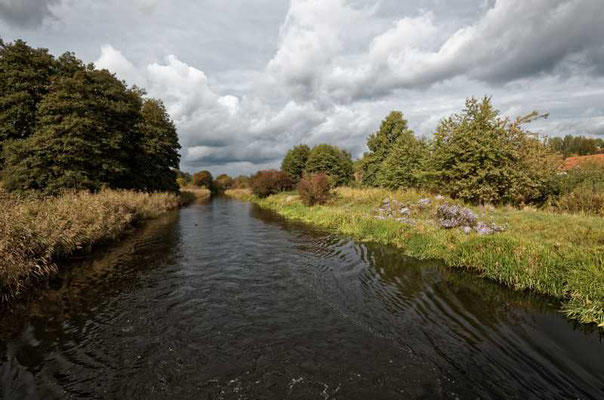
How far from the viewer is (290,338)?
6059 millimetres

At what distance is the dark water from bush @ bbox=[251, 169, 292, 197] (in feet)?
117

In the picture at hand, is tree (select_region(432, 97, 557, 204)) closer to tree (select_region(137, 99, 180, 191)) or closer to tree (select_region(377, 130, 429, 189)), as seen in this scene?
tree (select_region(377, 130, 429, 189))

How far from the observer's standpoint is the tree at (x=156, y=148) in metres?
36.0

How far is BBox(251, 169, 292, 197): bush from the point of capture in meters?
45.8

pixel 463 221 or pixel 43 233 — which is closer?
pixel 43 233

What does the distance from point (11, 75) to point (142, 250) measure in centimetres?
2223

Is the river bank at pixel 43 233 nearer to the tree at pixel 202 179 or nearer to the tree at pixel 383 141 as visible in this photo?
the tree at pixel 383 141

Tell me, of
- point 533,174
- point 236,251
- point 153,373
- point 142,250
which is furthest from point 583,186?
point 142,250

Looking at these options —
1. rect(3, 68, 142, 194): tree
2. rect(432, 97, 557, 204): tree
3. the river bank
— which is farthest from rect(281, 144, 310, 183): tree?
the river bank

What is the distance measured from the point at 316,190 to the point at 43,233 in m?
21.0

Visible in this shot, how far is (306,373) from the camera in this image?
4.98m

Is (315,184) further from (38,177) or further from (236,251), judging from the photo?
(38,177)

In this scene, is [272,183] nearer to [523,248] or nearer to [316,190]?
[316,190]

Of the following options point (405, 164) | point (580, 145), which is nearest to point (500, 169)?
point (405, 164)
